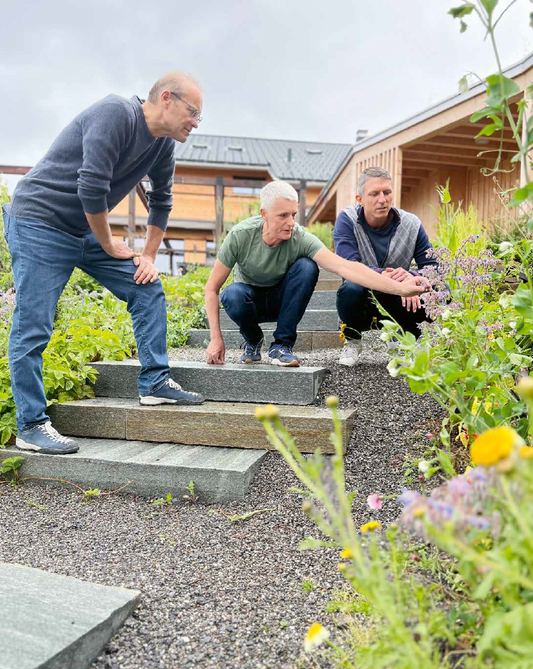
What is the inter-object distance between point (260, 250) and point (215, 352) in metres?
0.60

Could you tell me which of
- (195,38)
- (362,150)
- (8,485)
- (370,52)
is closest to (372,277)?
(8,485)

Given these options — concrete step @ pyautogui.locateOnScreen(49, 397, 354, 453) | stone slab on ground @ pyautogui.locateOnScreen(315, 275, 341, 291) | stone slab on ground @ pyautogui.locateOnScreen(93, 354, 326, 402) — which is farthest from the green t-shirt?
stone slab on ground @ pyautogui.locateOnScreen(315, 275, 341, 291)

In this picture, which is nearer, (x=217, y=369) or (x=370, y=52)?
(x=217, y=369)

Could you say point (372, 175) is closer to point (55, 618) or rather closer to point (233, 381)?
point (233, 381)

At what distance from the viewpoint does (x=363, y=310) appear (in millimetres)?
3002

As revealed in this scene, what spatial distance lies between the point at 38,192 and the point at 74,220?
18cm

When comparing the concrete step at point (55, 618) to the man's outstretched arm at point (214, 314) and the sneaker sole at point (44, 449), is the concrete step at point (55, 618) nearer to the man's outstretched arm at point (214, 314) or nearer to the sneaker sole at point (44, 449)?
the sneaker sole at point (44, 449)

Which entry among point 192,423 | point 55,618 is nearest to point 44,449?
point 192,423

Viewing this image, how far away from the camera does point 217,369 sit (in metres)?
2.76

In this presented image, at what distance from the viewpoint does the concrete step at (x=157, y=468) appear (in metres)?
2.05

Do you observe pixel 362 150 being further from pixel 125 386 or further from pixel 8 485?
pixel 8 485

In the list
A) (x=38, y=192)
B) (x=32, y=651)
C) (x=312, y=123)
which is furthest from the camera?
(x=312, y=123)

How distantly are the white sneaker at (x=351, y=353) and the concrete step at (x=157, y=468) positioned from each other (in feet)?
3.05

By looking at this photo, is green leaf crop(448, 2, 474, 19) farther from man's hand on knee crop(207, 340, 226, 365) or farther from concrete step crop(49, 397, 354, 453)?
man's hand on knee crop(207, 340, 226, 365)
